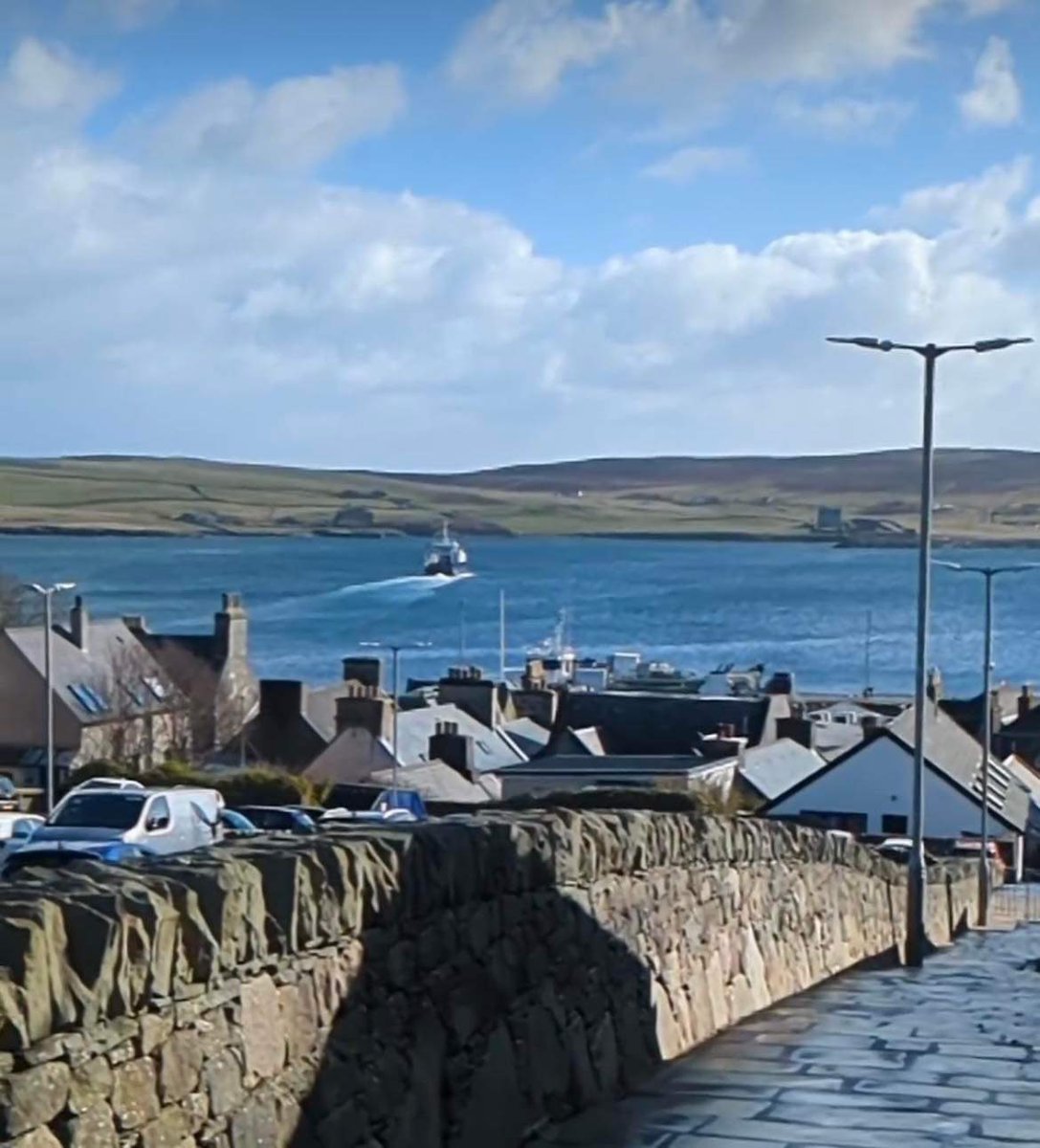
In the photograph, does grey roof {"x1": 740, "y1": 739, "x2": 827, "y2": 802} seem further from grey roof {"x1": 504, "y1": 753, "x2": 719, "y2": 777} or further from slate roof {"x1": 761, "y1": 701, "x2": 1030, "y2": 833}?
grey roof {"x1": 504, "y1": 753, "x2": 719, "y2": 777}

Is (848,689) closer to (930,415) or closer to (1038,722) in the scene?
(1038,722)

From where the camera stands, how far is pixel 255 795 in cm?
4272

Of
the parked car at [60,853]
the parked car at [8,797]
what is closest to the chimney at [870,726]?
the parked car at [8,797]

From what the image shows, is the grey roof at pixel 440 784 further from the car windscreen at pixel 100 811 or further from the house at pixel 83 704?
the car windscreen at pixel 100 811

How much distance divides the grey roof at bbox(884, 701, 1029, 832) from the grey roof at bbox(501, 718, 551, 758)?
944 cm

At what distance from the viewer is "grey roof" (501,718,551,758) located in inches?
2356

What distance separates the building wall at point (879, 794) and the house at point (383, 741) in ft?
23.5

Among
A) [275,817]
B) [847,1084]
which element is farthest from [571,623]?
[847,1084]

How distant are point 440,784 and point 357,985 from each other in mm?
41773

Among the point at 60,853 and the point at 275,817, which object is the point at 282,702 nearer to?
the point at 275,817

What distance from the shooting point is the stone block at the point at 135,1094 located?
5.86 meters

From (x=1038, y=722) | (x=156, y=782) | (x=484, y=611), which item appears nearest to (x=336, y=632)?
(x=484, y=611)

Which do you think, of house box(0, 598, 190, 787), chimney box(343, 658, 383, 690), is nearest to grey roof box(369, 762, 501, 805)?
house box(0, 598, 190, 787)

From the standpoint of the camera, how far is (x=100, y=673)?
58875 mm
